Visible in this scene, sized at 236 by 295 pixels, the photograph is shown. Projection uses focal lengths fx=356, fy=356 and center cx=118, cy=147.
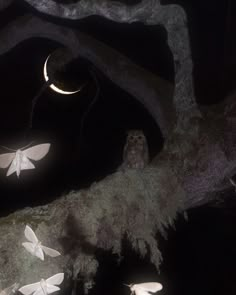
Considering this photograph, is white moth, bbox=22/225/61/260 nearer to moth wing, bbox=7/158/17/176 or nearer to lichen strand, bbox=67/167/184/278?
A: lichen strand, bbox=67/167/184/278

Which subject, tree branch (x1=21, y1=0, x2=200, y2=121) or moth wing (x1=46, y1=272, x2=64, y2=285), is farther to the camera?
tree branch (x1=21, y1=0, x2=200, y2=121)

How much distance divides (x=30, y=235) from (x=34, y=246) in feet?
0.20

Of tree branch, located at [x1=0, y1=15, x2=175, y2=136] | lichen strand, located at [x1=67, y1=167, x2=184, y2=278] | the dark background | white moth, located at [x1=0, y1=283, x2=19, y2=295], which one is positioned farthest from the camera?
the dark background

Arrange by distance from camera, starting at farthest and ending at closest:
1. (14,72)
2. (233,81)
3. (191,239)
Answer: (191,239), (14,72), (233,81)

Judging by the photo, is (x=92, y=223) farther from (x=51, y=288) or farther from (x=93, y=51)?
(x=93, y=51)

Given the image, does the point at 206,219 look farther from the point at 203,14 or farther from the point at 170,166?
the point at 170,166

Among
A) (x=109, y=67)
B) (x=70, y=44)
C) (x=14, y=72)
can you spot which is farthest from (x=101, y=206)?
(x=14, y=72)

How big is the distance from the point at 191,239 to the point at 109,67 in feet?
13.5

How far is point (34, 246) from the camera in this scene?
1.79m

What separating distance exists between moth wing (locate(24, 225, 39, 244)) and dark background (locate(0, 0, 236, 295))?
281 cm

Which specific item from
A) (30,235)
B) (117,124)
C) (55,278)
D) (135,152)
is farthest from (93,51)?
(117,124)

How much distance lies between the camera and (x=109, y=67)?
2.96m

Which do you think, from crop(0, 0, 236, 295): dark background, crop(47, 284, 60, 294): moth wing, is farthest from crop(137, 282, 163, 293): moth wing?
crop(0, 0, 236, 295): dark background

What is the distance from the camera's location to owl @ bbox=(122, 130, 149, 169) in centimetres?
243
